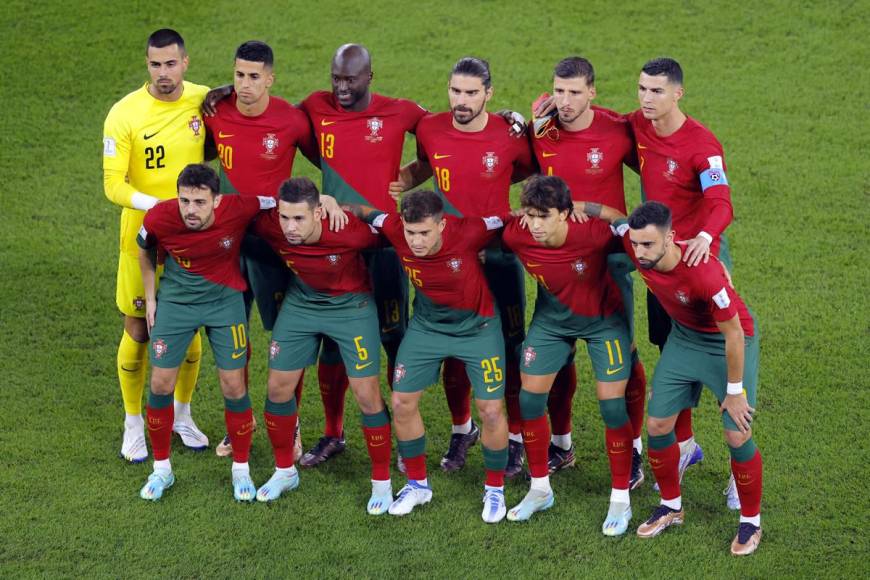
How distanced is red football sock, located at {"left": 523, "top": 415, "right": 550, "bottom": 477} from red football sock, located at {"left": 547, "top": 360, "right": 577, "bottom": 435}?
467 millimetres

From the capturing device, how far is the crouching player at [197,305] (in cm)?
820

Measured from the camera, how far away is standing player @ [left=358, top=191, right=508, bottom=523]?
8.09 m

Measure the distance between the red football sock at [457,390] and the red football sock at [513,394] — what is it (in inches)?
10.4

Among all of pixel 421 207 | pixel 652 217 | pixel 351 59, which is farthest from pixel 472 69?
pixel 652 217

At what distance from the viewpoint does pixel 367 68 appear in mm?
8406

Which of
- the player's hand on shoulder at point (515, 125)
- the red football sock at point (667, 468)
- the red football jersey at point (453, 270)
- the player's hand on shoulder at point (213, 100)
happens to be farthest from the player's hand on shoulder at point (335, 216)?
the red football sock at point (667, 468)

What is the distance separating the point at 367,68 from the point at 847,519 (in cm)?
398

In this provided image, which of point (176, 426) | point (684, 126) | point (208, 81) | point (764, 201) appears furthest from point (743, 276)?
point (208, 81)

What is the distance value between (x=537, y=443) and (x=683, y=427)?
1026 millimetres

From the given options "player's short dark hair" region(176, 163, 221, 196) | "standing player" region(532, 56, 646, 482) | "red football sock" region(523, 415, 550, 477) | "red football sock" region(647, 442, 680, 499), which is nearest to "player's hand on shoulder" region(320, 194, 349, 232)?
"player's short dark hair" region(176, 163, 221, 196)

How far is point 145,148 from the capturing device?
8.66m

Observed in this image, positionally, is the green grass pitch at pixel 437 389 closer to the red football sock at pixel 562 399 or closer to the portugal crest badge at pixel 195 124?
the red football sock at pixel 562 399

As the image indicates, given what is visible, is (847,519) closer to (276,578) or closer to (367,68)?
(276,578)

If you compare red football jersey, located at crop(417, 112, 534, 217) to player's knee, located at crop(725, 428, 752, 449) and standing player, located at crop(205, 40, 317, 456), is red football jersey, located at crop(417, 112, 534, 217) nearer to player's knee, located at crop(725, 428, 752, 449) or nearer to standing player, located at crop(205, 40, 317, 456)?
standing player, located at crop(205, 40, 317, 456)
